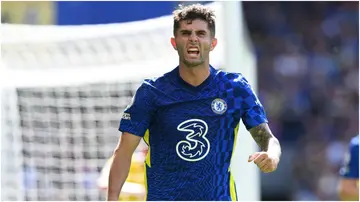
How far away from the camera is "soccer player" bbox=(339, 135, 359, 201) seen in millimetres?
5280

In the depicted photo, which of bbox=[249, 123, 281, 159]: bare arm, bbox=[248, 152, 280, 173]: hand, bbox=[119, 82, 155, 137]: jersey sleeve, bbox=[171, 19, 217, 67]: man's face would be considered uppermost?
bbox=[171, 19, 217, 67]: man's face

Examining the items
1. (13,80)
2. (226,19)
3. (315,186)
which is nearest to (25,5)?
(13,80)

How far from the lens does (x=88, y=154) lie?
20.3 ft

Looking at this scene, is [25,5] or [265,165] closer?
[265,165]

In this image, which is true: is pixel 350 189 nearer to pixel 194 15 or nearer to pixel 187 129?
pixel 187 129

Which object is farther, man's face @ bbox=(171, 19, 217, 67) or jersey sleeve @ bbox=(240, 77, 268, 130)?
jersey sleeve @ bbox=(240, 77, 268, 130)

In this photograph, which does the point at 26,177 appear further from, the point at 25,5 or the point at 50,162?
the point at 25,5

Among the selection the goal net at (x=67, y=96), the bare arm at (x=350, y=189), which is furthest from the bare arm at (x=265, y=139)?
the goal net at (x=67, y=96)

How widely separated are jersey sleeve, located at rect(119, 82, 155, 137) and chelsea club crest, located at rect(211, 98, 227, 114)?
24 cm

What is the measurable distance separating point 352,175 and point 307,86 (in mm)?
8115

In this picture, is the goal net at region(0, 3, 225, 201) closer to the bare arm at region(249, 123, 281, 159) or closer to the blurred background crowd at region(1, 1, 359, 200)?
the bare arm at region(249, 123, 281, 159)

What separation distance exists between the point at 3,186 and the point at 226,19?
2.04 meters

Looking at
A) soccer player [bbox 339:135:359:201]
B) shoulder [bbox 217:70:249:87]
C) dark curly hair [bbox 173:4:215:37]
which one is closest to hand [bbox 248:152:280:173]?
shoulder [bbox 217:70:249:87]

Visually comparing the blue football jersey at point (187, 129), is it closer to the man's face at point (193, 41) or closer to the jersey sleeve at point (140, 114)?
the jersey sleeve at point (140, 114)
